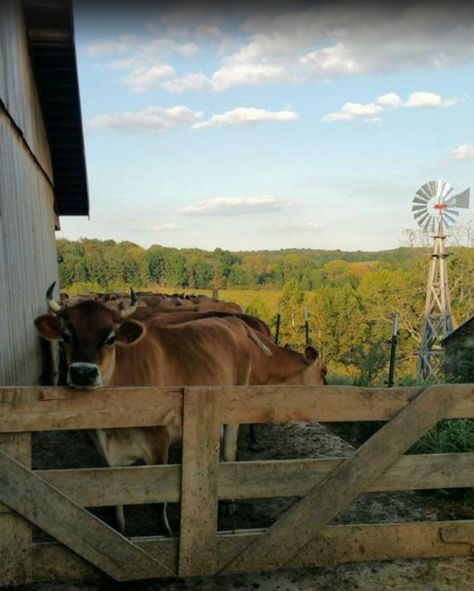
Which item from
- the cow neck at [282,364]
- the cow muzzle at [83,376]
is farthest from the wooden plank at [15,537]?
the cow neck at [282,364]

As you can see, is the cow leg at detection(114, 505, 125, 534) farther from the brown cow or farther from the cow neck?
the cow neck

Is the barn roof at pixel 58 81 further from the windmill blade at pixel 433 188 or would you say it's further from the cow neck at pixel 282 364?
the windmill blade at pixel 433 188

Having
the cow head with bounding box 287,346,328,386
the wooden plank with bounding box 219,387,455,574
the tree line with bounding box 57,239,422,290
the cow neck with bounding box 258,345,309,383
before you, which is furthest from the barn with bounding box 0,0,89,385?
the tree line with bounding box 57,239,422,290

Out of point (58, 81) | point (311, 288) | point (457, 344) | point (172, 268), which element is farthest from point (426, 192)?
point (311, 288)

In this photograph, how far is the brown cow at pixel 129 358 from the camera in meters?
3.89

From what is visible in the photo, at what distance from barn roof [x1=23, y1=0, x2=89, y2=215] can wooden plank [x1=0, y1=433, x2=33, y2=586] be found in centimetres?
487

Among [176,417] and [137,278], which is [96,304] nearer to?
[176,417]

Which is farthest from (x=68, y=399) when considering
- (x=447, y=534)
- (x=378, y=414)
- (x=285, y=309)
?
(x=285, y=309)

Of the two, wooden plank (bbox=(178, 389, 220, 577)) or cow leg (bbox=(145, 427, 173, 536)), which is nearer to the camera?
wooden plank (bbox=(178, 389, 220, 577))

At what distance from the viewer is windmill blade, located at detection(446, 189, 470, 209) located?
3562 centimetres

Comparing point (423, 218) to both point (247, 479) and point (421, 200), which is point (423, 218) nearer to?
point (421, 200)

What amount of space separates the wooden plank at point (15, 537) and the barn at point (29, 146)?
2355 millimetres

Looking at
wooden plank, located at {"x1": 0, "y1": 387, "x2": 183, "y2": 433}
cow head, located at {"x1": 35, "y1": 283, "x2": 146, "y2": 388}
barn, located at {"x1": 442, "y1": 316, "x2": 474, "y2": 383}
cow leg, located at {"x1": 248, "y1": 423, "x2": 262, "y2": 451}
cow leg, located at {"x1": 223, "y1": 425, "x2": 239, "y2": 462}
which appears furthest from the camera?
barn, located at {"x1": 442, "y1": 316, "x2": 474, "y2": 383}

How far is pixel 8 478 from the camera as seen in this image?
3.09 m
